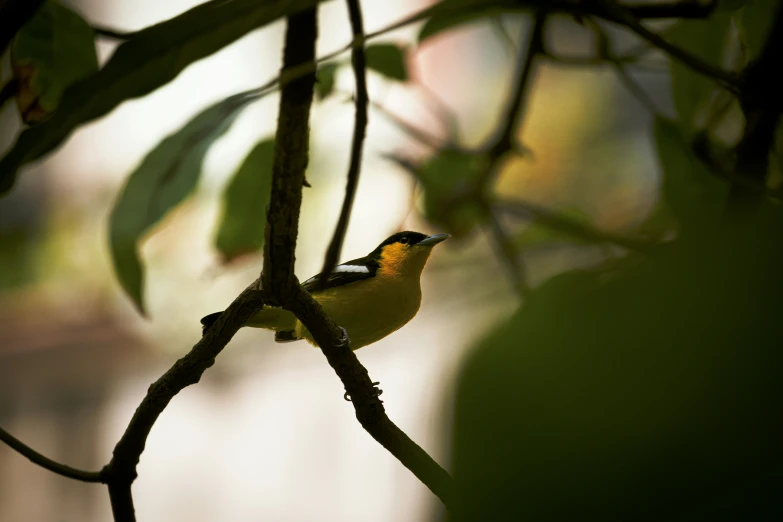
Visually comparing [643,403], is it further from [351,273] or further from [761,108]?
[351,273]

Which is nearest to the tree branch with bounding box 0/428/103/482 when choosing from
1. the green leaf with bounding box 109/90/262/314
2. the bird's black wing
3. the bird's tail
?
the green leaf with bounding box 109/90/262/314

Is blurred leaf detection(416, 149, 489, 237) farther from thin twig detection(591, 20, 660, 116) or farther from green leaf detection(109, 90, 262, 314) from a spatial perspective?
green leaf detection(109, 90, 262, 314)

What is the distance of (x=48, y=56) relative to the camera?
55 cm

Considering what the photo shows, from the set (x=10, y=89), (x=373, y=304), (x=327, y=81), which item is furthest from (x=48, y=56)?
(x=373, y=304)

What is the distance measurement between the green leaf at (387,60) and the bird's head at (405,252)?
1.42 feet

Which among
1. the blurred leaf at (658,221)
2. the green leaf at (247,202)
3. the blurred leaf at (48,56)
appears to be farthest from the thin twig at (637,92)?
the blurred leaf at (48,56)

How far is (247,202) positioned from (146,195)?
7.8 inches

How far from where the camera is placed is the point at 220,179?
4.08ft

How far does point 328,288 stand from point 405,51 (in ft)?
1.45

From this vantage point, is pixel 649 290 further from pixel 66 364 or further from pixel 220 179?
pixel 66 364

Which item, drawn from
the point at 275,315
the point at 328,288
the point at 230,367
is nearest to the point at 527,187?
the point at 328,288

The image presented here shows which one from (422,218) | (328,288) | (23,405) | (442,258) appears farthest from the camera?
(23,405)

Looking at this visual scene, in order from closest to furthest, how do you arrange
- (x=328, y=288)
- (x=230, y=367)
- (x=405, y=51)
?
(x=405, y=51) < (x=328, y=288) < (x=230, y=367)

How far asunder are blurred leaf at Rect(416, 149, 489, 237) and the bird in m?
0.18
